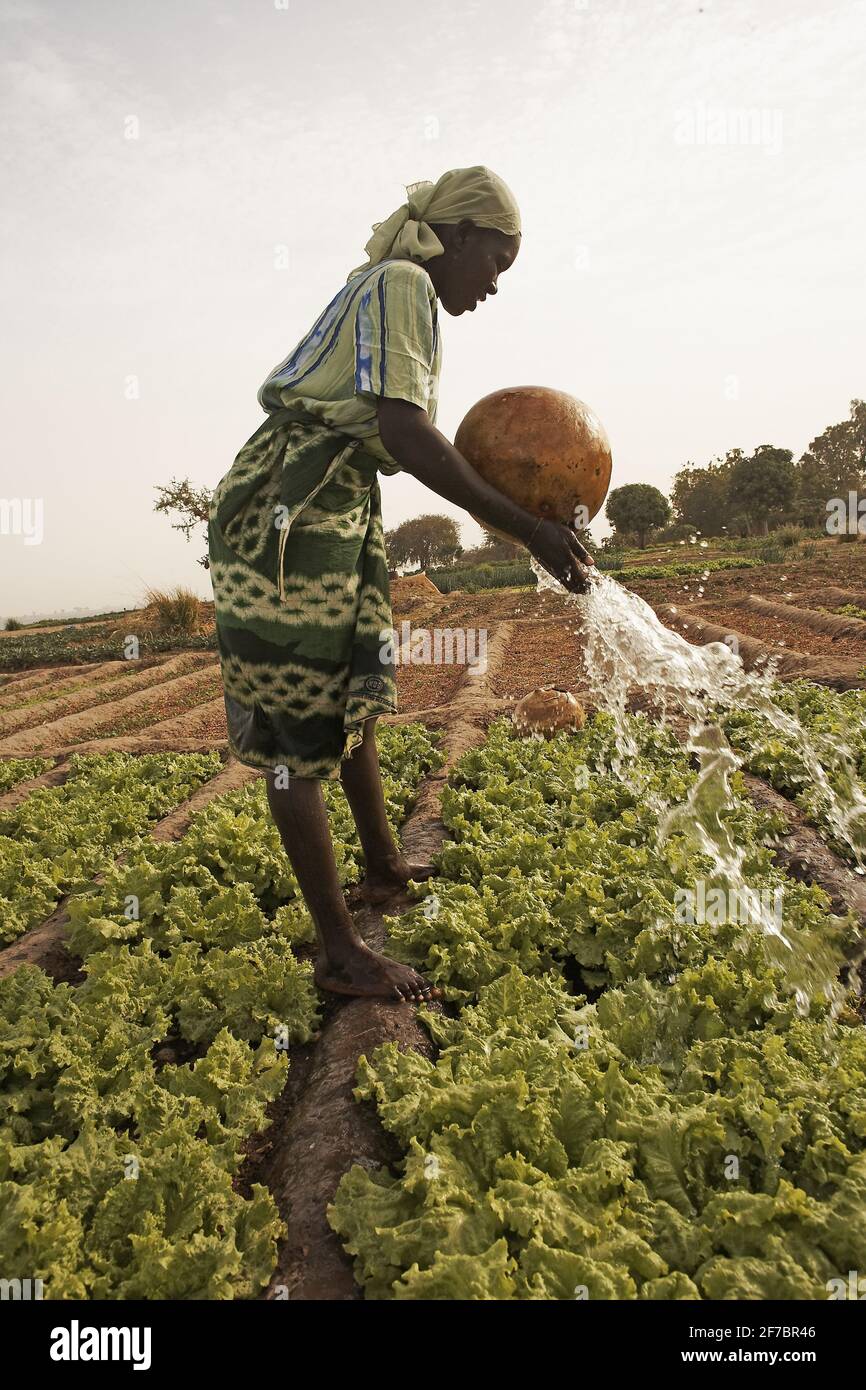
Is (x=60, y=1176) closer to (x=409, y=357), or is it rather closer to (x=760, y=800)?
(x=409, y=357)

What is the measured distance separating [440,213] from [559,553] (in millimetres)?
1193

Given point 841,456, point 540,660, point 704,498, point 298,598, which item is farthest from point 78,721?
point 841,456

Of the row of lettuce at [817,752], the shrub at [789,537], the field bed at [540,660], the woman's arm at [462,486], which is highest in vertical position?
the shrub at [789,537]

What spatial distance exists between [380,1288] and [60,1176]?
927mm

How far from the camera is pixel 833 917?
10.3 ft

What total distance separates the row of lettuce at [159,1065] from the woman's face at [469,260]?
249 cm

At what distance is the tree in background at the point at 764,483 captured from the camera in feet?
160

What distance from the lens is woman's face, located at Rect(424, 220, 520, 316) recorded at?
262 cm

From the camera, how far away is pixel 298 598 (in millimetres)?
2627

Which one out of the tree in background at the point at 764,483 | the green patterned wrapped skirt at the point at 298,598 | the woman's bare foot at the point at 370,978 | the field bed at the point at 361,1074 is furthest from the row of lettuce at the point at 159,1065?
the tree in background at the point at 764,483

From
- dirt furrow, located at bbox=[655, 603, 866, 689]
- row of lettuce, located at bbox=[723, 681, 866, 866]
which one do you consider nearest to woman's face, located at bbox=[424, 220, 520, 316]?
row of lettuce, located at bbox=[723, 681, 866, 866]

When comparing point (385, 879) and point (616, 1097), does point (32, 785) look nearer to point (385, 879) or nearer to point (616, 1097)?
point (385, 879)

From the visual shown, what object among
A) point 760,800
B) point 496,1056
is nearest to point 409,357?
point 496,1056

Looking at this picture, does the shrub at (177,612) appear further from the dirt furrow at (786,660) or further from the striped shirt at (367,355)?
the striped shirt at (367,355)
